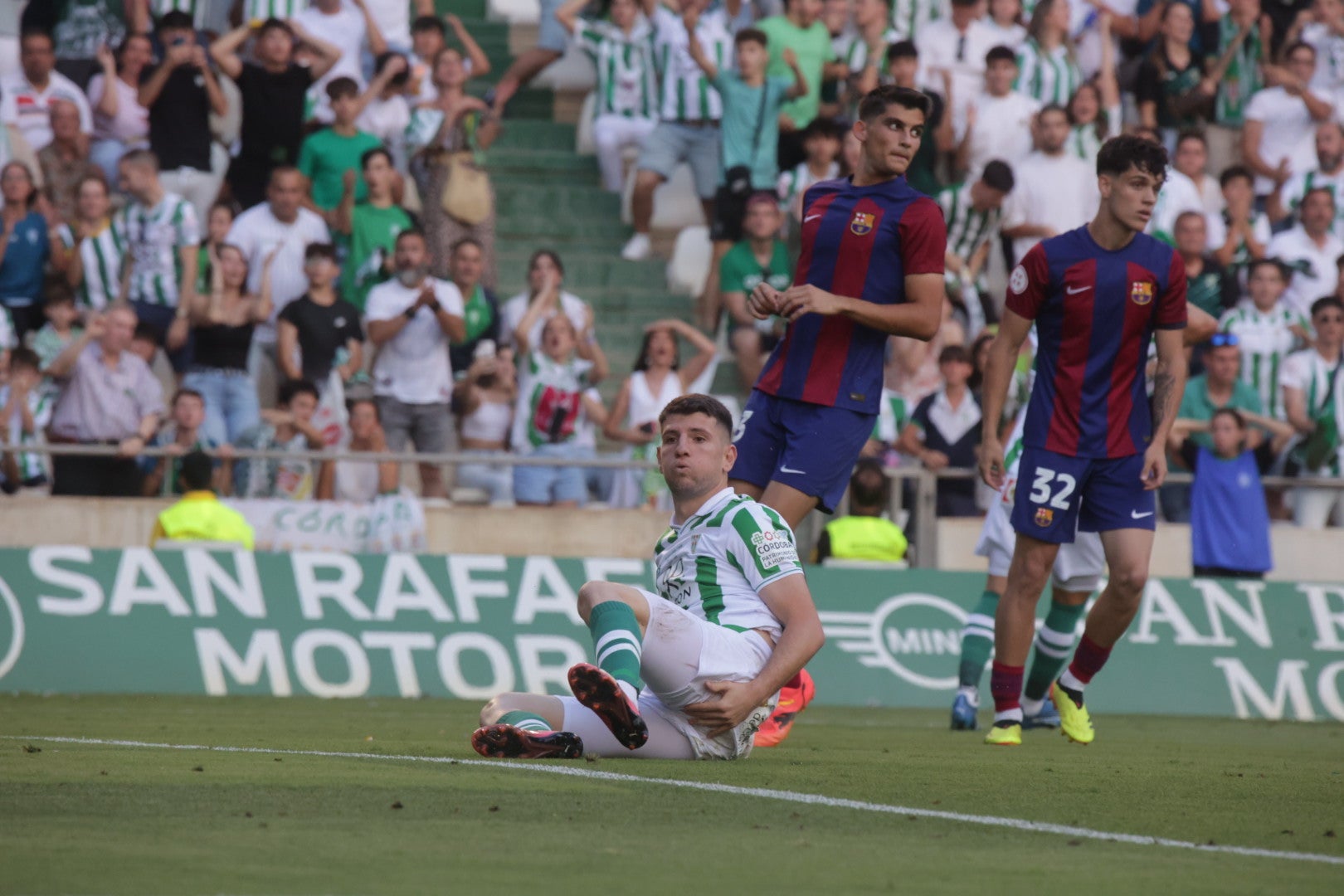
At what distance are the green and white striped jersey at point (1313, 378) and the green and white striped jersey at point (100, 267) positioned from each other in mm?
9043

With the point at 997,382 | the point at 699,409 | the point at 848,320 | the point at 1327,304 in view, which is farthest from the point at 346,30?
the point at 699,409

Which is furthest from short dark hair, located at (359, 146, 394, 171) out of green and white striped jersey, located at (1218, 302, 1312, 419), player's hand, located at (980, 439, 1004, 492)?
player's hand, located at (980, 439, 1004, 492)

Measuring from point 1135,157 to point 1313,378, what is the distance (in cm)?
778

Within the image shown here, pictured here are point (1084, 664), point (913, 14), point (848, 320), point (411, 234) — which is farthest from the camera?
point (913, 14)

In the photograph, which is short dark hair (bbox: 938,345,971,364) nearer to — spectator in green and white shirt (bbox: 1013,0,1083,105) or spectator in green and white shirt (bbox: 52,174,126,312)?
spectator in green and white shirt (bbox: 1013,0,1083,105)

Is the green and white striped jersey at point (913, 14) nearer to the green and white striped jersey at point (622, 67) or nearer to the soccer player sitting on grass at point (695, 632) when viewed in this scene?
the green and white striped jersey at point (622, 67)

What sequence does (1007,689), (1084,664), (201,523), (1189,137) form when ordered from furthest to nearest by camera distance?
(1189,137), (201,523), (1084,664), (1007,689)

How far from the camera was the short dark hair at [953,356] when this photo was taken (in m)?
14.7

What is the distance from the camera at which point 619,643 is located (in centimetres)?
636

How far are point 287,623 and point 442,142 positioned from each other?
493 centimetres

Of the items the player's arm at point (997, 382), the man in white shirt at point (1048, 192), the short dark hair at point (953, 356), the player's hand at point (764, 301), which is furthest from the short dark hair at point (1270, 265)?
the player's hand at point (764, 301)

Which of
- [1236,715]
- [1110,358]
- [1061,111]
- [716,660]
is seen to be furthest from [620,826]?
[1061,111]

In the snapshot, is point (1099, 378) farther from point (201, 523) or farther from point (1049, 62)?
point (1049, 62)

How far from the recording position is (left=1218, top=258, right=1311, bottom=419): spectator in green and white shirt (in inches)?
622
